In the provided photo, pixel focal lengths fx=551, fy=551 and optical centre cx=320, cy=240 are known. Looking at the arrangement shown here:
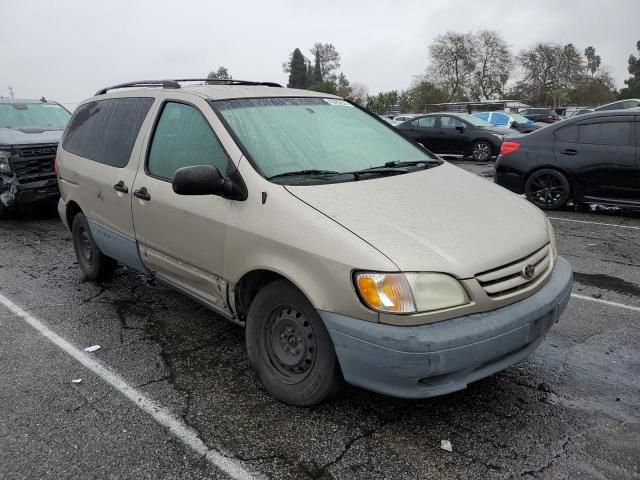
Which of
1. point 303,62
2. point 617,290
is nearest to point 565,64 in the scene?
point 303,62

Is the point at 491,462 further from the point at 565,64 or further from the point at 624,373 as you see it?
the point at 565,64

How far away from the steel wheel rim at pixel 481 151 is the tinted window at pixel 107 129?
12.6 metres

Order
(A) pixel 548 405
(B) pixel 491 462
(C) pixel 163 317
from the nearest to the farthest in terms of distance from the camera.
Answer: (B) pixel 491 462 → (A) pixel 548 405 → (C) pixel 163 317

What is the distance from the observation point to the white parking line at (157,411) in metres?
2.55

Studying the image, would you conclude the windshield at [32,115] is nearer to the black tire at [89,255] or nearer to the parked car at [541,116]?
the black tire at [89,255]

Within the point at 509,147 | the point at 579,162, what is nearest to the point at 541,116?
the point at 509,147

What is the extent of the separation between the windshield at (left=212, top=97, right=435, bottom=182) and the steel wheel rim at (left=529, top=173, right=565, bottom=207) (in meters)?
4.93

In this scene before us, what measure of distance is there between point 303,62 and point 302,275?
92058mm

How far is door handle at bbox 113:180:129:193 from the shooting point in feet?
13.2

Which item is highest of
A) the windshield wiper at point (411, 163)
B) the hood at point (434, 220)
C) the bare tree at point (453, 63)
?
the bare tree at point (453, 63)

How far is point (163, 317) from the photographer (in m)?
4.38

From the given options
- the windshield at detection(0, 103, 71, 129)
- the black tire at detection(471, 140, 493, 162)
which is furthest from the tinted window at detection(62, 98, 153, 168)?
the black tire at detection(471, 140, 493, 162)

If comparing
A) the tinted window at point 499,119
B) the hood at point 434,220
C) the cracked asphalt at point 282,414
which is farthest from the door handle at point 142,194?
the tinted window at point 499,119

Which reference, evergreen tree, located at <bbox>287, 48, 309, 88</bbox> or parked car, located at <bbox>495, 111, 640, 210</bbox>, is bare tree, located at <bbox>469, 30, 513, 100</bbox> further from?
parked car, located at <bbox>495, 111, 640, 210</bbox>
